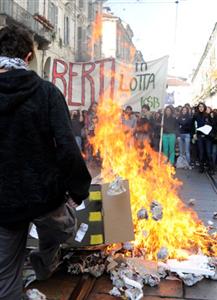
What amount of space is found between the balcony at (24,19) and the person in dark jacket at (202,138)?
11.6 m

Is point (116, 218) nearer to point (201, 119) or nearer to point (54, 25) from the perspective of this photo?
point (201, 119)

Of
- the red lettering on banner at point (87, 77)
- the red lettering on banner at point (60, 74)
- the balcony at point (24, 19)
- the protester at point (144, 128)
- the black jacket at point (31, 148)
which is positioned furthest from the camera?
the balcony at point (24, 19)

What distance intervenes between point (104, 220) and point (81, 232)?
22 centimetres

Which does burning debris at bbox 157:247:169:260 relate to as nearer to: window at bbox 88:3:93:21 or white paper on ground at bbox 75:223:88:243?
white paper on ground at bbox 75:223:88:243

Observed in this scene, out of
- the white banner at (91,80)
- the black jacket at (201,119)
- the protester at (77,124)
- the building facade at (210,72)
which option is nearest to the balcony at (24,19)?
the protester at (77,124)

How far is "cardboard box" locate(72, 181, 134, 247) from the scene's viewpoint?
3.94 meters

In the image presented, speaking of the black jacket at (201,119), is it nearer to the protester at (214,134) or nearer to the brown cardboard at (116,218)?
the protester at (214,134)


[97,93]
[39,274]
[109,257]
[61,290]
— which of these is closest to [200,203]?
[97,93]

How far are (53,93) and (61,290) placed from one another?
6.43ft

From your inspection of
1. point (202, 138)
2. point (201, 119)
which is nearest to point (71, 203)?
point (201, 119)

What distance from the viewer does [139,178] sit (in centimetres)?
524

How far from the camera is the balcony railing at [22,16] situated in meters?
24.5

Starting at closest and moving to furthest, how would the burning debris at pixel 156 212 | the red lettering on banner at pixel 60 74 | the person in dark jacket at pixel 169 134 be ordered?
the burning debris at pixel 156 212, the red lettering on banner at pixel 60 74, the person in dark jacket at pixel 169 134

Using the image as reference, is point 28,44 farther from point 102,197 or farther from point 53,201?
point 102,197
